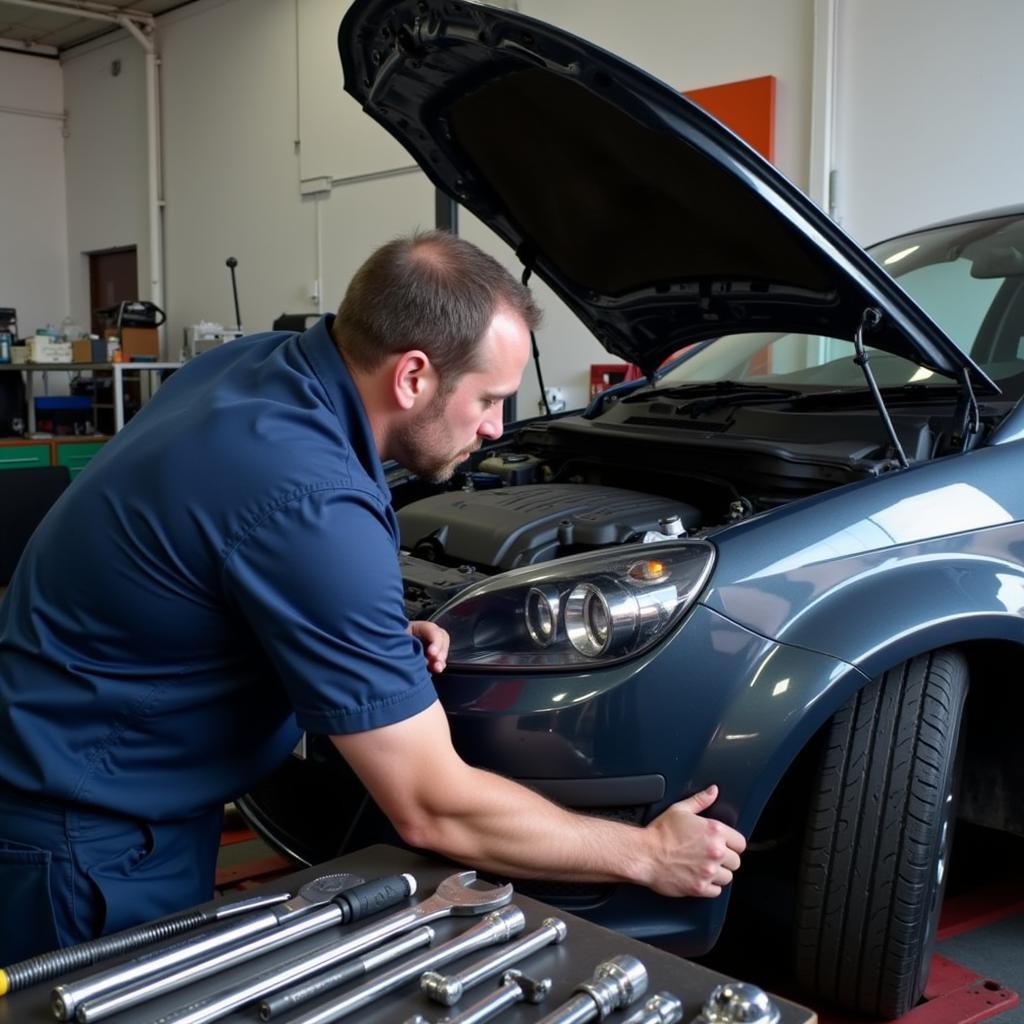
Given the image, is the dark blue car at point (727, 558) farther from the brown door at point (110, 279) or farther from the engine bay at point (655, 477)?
the brown door at point (110, 279)

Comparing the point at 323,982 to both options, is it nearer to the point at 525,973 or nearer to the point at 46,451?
the point at 525,973

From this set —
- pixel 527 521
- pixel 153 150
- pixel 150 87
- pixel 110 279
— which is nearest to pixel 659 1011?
pixel 527 521

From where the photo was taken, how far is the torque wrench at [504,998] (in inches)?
35.0

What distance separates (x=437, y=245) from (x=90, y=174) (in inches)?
456

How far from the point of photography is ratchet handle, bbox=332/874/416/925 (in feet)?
3.53

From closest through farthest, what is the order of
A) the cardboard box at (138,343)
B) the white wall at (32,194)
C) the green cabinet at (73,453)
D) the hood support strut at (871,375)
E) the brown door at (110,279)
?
the hood support strut at (871,375), the green cabinet at (73,453), the cardboard box at (138,343), the brown door at (110,279), the white wall at (32,194)

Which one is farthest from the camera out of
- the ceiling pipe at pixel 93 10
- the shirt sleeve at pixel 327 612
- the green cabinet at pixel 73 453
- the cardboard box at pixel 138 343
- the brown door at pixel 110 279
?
the brown door at pixel 110 279

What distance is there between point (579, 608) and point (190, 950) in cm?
67

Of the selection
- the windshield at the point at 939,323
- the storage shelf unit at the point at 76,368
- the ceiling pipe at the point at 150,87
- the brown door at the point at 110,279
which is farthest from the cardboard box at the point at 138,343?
the windshield at the point at 939,323

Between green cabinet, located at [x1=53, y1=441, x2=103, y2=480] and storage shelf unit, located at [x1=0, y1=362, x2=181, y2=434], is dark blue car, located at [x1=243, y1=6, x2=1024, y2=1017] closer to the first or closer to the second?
green cabinet, located at [x1=53, y1=441, x2=103, y2=480]

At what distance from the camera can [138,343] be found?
8.79 meters

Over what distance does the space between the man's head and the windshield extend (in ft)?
2.85

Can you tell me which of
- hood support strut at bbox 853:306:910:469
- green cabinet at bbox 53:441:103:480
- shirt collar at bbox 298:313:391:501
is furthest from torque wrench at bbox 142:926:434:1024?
green cabinet at bbox 53:441:103:480

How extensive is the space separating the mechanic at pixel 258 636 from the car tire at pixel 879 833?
0.66 ft
